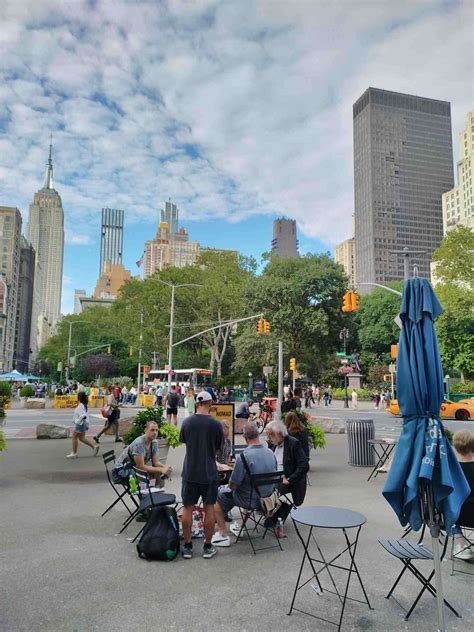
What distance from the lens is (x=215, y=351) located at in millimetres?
54094

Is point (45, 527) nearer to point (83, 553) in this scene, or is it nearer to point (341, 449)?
point (83, 553)

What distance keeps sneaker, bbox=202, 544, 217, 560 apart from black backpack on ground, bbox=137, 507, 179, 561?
0.32 meters

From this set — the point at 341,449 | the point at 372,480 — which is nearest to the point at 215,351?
the point at 341,449

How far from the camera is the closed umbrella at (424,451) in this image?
389 centimetres

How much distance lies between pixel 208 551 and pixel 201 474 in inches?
34.4

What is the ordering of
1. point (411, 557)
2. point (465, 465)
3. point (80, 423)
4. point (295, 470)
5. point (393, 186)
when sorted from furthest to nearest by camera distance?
point (393, 186)
point (80, 423)
point (295, 470)
point (465, 465)
point (411, 557)

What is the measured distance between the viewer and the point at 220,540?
5.84 metres

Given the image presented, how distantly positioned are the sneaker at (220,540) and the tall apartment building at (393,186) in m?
178

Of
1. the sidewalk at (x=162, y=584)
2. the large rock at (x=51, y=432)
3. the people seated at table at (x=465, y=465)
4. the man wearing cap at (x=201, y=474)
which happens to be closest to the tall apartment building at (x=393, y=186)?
the large rock at (x=51, y=432)

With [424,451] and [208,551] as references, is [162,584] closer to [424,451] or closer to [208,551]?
[208,551]

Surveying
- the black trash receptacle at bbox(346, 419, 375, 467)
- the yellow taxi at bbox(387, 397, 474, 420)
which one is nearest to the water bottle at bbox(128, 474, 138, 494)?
the black trash receptacle at bbox(346, 419, 375, 467)

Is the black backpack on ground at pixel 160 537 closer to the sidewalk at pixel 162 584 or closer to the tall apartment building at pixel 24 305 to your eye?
the sidewalk at pixel 162 584

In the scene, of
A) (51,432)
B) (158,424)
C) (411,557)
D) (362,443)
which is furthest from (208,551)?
(51,432)

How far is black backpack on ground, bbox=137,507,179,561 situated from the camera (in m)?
5.29
